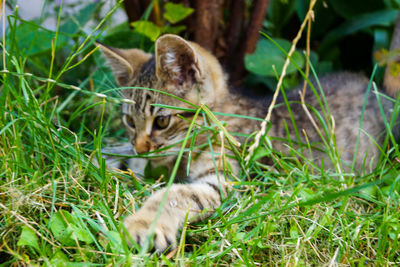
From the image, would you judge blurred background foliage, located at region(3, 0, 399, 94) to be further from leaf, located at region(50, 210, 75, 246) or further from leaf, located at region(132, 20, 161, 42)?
leaf, located at region(50, 210, 75, 246)

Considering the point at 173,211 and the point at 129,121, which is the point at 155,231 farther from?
the point at 129,121

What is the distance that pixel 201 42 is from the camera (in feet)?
8.23

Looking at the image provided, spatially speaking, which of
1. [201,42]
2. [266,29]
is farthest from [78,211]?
[266,29]

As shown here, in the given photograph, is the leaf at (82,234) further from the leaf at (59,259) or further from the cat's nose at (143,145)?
the cat's nose at (143,145)

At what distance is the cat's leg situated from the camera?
1.22 meters

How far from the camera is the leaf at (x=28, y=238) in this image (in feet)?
3.67

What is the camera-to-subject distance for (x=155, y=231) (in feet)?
4.03

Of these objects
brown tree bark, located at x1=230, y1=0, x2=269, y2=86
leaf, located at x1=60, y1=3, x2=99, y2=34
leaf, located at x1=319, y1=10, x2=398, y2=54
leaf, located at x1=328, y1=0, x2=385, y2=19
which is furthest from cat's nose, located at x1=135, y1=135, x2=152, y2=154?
leaf, located at x1=328, y1=0, x2=385, y2=19

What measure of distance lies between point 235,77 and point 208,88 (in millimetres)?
946

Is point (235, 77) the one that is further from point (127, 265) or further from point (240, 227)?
point (127, 265)

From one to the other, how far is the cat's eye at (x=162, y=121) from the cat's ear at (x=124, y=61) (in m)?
0.31

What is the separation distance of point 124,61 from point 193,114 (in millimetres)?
432

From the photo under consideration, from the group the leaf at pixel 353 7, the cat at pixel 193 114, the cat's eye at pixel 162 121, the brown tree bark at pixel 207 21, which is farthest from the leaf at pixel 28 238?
the leaf at pixel 353 7

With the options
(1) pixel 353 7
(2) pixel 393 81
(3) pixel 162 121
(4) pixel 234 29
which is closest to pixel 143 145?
(3) pixel 162 121
